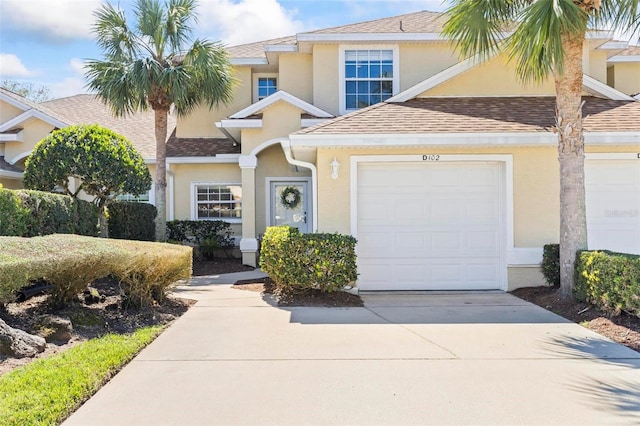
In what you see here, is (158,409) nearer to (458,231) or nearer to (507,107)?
(458,231)

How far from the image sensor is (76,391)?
4.42 m

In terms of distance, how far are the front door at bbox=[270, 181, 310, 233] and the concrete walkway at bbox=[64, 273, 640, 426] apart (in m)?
8.54

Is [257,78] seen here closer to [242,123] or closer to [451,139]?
[242,123]

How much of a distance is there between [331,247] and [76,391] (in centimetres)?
509

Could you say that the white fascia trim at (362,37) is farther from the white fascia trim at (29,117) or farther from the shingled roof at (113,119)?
the white fascia trim at (29,117)

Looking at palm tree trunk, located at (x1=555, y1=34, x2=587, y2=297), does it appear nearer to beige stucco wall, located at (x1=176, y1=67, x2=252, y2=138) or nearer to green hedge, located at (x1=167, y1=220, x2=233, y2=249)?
green hedge, located at (x1=167, y1=220, x2=233, y2=249)

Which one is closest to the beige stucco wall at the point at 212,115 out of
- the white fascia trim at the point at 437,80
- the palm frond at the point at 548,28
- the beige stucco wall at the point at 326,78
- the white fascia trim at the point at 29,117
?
the beige stucco wall at the point at 326,78

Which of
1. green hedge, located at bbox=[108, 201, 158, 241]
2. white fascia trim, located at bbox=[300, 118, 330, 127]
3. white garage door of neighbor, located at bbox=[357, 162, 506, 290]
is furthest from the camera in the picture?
white fascia trim, located at bbox=[300, 118, 330, 127]

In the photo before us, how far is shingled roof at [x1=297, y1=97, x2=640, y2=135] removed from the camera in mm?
9625

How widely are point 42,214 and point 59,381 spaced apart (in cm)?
564

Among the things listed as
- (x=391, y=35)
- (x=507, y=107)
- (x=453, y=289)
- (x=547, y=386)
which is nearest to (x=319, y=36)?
(x=391, y=35)

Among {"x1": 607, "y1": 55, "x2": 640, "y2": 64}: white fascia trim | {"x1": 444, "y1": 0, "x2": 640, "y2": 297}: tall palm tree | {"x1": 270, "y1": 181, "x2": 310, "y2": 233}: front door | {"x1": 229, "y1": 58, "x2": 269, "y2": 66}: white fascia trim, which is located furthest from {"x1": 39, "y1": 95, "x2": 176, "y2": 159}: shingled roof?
{"x1": 607, "y1": 55, "x2": 640, "y2": 64}: white fascia trim

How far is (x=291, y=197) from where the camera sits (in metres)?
16.3

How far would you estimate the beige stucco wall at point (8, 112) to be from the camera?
17500 mm
